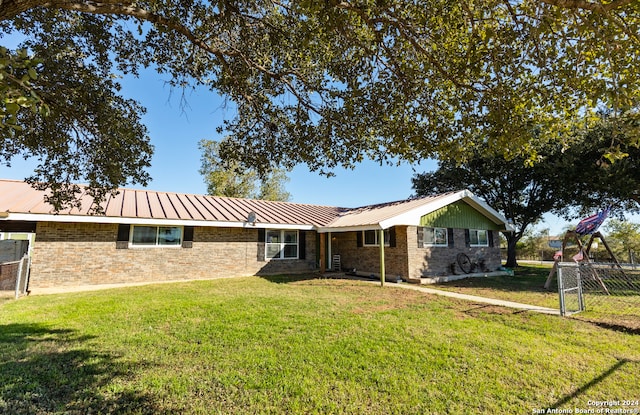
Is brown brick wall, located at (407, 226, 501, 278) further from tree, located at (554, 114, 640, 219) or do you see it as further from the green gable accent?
tree, located at (554, 114, 640, 219)

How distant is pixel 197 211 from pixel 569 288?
13701 mm

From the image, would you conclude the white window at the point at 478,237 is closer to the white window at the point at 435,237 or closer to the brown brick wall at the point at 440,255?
the brown brick wall at the point at 440,255

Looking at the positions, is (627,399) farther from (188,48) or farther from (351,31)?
(188,48)

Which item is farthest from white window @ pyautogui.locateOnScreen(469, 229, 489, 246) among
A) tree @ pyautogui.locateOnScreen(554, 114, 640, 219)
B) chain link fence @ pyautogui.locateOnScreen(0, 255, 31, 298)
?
chain link fence @ pyautogui.locateOnScreen(0, 255, 31, 298)

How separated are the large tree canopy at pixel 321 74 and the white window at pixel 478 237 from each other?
12137 millimetres

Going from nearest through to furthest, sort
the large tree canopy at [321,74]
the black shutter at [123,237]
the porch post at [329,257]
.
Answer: the large tree canopy at [321,74], the black shutter at [123,237], the porch post at [329,257]

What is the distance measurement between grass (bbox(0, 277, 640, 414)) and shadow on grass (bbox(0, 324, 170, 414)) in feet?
0.06

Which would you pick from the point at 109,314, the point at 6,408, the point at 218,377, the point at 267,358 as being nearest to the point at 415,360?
the point at 267,358

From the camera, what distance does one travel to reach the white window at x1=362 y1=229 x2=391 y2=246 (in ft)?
46.8

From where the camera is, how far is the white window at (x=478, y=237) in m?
15.9

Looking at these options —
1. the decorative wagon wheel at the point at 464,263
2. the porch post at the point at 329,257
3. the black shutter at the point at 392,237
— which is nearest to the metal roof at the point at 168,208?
the porch post at the point at 329,257

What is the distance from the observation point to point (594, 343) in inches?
218

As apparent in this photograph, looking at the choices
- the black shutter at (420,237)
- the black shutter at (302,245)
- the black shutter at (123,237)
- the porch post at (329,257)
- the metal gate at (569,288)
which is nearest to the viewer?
the metal gate at (569,288)

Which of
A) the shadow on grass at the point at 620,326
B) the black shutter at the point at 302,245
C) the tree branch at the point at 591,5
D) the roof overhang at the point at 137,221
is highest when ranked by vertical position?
the tree branch at the point at 591,5
